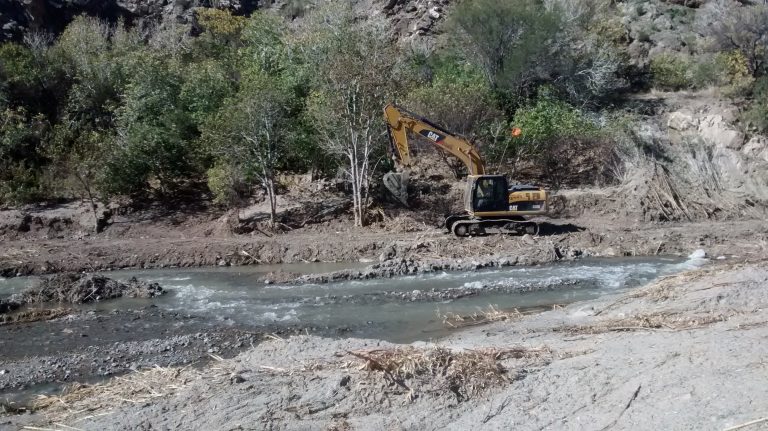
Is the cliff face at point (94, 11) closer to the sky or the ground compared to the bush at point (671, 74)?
closer to the sky

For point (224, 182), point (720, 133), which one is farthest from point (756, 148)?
point (224, 182)

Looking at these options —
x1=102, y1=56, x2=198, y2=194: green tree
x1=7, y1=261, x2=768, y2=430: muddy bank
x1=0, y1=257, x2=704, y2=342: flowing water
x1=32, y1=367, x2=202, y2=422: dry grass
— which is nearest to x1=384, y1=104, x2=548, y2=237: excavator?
x1=0, y1=257, x2=704, y2=342: flowing water

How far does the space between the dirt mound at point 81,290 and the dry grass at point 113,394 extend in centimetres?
793

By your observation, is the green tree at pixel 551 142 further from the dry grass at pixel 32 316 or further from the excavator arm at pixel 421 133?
the dry grass at pixel 32 316

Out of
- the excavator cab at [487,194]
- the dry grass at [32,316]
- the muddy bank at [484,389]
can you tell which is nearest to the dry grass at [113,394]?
the muddy bank at [484,389]

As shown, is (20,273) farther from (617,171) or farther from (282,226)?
(617,171)

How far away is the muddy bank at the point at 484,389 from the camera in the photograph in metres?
6.54

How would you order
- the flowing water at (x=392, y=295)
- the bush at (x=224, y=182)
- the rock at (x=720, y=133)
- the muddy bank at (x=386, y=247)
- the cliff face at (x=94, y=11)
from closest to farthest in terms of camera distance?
the flowing water at (x=392, y=295) < the muddy bank at (x=386, y=247) < the bush at (x=224, y=182) < the rock at (x=720, y=133) < the cliff face at (x=94, y=11)

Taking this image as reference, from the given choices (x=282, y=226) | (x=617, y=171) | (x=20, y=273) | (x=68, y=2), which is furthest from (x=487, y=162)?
(x=68, y=2)

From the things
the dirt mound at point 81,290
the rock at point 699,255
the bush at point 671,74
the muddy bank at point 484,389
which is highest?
the bush at point 671,74

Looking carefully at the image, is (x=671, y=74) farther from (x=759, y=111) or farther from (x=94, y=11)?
(x=94, y=11)

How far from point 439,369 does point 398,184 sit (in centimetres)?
2034

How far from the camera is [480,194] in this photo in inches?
871

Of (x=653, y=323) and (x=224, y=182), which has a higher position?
(x=224, y=182)
